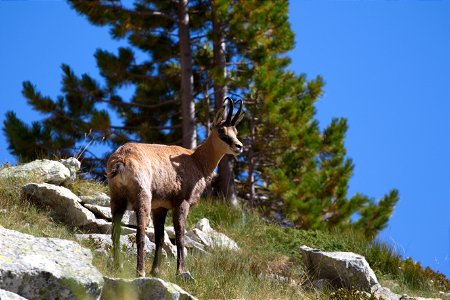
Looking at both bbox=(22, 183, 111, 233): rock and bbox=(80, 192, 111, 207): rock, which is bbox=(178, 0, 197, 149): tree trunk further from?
bbox=(22, 183, 111, 233): rock

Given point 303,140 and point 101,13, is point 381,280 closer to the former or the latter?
point 303,140

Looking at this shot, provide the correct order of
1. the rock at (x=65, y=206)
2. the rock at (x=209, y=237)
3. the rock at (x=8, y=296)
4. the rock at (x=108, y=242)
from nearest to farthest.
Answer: the rock at (x=8, y=296)
the rock at (x=108, y=242)
the rock at (x=65, y=206)
the rock at (x=209, y=237)

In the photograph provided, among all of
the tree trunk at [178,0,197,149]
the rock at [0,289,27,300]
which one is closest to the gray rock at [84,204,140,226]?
the rock at [0,289,27,300]

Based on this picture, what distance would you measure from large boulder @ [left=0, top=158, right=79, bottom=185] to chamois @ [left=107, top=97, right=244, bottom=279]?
2840 millimetres

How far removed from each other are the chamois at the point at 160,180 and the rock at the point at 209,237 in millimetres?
1977

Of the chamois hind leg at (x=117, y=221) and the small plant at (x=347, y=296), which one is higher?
the chamois hind leg at (x=117, y=221)

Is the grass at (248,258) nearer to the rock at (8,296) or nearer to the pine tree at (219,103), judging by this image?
the rock at (8,296)

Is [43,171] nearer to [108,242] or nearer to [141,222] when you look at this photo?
[108,242]

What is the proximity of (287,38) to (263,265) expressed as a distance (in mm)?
11497

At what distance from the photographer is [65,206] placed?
10.8 meters

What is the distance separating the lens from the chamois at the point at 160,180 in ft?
27.1

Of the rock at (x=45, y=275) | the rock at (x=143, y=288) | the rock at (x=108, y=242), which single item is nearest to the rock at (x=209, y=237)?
the rock at (x=108, y=242)

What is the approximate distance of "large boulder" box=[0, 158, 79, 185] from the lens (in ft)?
38.2

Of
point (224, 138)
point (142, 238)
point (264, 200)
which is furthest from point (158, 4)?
point (142, 238)
